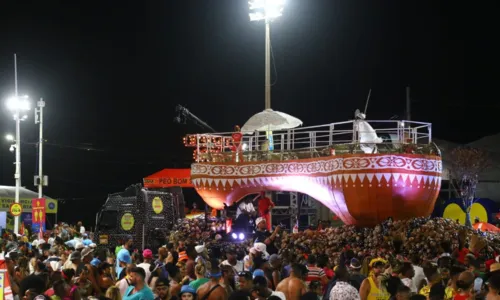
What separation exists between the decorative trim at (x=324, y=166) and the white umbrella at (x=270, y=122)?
5.05 ft

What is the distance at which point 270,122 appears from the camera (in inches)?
912

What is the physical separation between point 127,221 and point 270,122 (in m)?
5.97

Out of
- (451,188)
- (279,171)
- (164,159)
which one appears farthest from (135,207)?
(164,159)

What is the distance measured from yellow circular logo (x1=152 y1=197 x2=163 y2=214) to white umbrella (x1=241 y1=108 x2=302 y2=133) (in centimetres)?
392

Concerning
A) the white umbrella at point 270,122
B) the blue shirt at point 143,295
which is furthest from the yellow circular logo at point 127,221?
the blue shirt at point 143,295

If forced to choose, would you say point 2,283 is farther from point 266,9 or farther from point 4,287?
point 266,9

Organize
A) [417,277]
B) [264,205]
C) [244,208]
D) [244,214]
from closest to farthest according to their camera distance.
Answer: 1. [417,277]
2. [244,214]
3. [264,205]
4. [244,208]

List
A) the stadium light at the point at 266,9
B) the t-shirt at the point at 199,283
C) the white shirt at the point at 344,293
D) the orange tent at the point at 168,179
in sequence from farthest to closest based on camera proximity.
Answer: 1. the orange tent at the point at 168,179
2. the stadium light at the point at 266,9
3. the t-shirt at the point at 199,283
4. the white shirt at the point at 344,293

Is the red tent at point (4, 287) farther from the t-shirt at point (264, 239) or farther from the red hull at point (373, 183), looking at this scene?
the red hull at point (373, 183)

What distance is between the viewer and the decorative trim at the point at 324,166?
62.1ft

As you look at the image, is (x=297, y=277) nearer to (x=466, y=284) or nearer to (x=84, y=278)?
(x=466, y=284)

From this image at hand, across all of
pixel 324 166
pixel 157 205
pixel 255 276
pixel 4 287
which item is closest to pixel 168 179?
pixel 157 205

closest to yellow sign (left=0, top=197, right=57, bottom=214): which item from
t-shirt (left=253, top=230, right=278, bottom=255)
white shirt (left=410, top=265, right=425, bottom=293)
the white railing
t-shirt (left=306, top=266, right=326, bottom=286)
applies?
the white railing

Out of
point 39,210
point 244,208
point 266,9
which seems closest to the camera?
point 244,208
